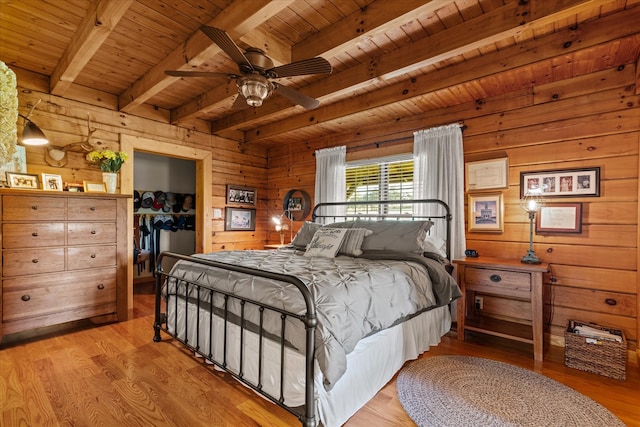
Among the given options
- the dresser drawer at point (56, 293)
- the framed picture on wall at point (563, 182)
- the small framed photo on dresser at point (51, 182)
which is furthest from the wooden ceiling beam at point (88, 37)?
the framed picture on wall at point (563, 182)

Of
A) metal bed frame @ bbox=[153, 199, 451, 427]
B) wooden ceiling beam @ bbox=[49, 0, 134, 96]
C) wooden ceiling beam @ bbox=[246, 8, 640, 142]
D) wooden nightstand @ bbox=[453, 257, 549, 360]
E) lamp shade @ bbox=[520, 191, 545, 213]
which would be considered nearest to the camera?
metal bed frame @ bbox=[153, 199, 451, 427]

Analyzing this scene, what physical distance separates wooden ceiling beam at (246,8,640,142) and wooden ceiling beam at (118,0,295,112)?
1609 millimetres

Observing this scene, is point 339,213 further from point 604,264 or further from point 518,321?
point 604,264

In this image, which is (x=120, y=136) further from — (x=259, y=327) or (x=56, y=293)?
(x=259, y=327)

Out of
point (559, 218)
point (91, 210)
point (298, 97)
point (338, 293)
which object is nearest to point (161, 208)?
point (91, 210)

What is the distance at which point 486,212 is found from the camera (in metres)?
3.16

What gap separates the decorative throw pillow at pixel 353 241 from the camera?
2906mm

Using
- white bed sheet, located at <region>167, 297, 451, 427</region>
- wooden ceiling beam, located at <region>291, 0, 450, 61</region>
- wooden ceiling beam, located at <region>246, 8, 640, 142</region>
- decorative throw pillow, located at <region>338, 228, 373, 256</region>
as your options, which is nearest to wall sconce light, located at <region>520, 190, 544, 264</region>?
white bed sheet, located at <region>167, 297, 451, 427</region>

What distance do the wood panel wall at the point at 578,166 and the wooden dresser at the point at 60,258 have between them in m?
3.83

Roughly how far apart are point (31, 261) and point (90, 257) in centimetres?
45

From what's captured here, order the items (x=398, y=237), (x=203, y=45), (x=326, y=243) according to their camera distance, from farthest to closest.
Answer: (x=326, y=243), (x=398, y=237), (x=203, y=45)

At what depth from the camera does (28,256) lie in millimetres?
2785

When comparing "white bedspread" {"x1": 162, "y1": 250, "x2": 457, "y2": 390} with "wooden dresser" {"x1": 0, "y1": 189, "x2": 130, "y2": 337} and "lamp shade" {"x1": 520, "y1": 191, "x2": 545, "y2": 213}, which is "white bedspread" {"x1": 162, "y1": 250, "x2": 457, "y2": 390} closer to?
"lamp shade" {"x1": 520, "y1": 191, "x2": 545, "y2": 213}

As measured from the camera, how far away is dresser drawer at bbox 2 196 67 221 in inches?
106
